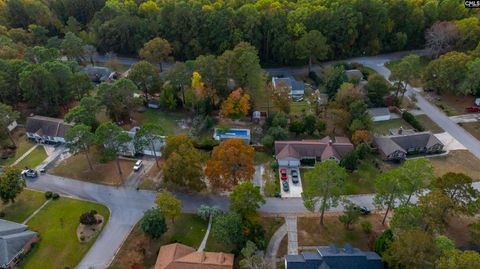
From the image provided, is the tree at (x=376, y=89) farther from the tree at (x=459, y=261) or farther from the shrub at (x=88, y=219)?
the shrub at (x=88, y=219)

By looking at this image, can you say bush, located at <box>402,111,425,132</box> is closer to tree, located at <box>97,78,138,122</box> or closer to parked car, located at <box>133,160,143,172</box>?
parked car, located at <box>133,160,143,172</box>

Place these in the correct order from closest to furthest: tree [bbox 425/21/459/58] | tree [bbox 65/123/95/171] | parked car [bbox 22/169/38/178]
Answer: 1. tree [bbox 65/123/95/171]
2. parked car [bbox 22/169/38/178]
3. tree [bbox 425/21/459/58]

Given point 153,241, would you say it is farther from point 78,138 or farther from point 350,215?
point 350,215

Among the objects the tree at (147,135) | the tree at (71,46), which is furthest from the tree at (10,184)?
the tree at (71,46)

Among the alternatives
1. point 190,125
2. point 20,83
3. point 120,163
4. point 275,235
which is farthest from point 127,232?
point 20,83

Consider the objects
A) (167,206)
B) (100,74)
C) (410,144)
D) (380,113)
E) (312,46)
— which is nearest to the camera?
(167,206)

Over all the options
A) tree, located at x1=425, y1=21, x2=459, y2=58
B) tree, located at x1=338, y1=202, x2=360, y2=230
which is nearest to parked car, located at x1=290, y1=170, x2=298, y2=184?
tree, located at x1=338, y1=202, x2=360, y2=230

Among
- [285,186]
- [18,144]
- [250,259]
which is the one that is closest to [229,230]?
[250,259]
